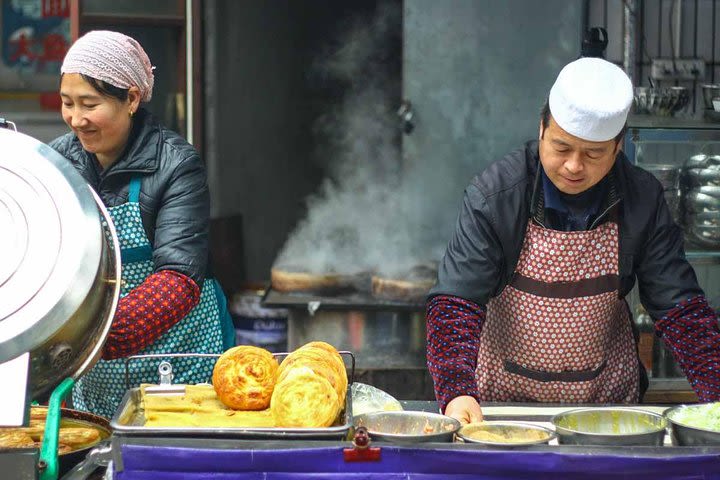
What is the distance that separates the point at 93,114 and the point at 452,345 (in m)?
1.20

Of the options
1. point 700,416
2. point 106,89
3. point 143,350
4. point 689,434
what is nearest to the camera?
point 689,434

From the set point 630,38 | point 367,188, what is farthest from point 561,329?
point 367,188

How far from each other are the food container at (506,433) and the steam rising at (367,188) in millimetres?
3084

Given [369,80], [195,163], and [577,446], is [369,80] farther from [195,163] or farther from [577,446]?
[577,446]

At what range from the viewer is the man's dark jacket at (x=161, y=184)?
2.76 metres

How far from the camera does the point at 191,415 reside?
199 centimetres

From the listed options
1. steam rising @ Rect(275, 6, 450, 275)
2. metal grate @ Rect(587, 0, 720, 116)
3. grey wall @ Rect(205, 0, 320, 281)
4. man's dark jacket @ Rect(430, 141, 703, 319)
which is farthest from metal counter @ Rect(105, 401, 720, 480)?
grey wall @ Rect(205, 0, 320, 281)

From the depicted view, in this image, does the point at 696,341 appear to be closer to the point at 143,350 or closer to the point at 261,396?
the point at 261,396

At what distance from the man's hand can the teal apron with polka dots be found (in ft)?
3.03

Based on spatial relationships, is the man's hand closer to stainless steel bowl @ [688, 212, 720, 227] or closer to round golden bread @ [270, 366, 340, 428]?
round golden bread @ [270, 366, 340, 428]

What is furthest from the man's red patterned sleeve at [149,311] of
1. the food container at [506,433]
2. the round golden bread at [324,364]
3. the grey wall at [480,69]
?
the grey wall at [480,69]

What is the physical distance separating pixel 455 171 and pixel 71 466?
3865 millimetres

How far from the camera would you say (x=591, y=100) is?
2.56 m

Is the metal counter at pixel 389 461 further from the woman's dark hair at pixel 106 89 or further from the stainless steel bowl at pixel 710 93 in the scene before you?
the stainless steel bowl at pixel 710 93
